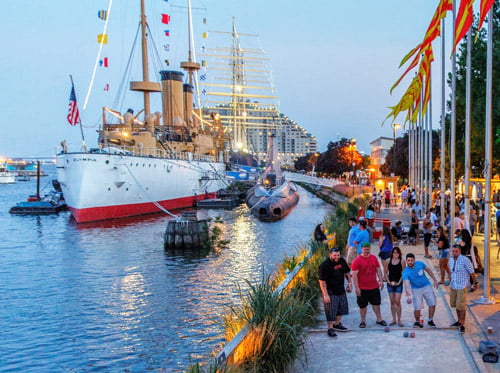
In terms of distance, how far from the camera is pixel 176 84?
6041 cm

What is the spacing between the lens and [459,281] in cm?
1022

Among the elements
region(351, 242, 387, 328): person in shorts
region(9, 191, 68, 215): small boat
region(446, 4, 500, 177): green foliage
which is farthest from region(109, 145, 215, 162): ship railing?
region(351, 242, 387, 328): person in shorts

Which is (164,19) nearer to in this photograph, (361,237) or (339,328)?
(361,237)

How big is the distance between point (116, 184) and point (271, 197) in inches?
599

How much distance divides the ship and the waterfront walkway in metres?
23.3

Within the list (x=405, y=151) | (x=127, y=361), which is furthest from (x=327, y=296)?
(x=405, y=151)

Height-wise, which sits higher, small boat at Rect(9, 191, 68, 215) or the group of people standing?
the group of people standing

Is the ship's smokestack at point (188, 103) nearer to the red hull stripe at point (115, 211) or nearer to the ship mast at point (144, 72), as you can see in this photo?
the ship mast at point (144, 72)

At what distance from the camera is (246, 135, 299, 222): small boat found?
45.2m

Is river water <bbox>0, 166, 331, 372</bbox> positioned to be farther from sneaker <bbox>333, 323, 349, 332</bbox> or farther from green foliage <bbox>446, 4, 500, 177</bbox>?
green foliage <bbox>446, 4, 500, 177</bbox>

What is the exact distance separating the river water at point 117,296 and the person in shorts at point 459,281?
529cm

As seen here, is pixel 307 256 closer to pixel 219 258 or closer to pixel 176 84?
pixel 219 258

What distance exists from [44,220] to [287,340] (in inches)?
1674

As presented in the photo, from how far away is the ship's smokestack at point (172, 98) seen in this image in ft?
196
